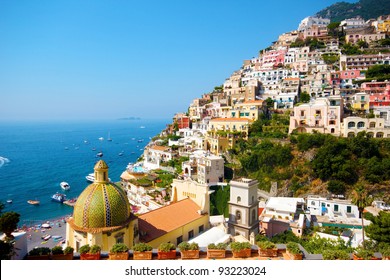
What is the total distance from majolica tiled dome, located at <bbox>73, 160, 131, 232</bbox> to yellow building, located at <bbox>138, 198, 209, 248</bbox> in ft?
6.77

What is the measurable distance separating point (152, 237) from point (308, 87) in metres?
49.2

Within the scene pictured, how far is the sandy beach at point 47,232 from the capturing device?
1252 inches

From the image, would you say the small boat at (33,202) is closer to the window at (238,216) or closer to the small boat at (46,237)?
the small boat at (46,237)

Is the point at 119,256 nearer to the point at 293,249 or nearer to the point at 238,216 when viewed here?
the point at 293,249

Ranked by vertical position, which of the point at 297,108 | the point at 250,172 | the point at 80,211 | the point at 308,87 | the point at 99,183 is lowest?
the point at 250,172

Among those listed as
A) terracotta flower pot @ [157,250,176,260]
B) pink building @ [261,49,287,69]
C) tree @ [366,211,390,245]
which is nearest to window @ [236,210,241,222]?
tree @ [366,211,390,245]

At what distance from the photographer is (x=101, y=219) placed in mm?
13016

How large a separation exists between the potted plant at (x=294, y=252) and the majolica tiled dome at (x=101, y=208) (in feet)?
27.4

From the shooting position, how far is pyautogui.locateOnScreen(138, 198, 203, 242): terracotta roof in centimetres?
1545

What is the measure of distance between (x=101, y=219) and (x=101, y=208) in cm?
51

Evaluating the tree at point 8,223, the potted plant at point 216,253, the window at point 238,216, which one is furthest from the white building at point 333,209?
the tree at point 8,223
